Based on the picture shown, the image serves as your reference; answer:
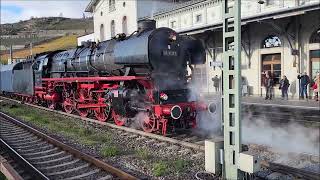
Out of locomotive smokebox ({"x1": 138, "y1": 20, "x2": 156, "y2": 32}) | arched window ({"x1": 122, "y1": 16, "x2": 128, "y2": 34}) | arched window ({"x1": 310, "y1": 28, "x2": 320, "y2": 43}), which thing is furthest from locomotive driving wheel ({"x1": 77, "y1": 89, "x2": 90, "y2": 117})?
arched window ({"x1": 122, "y1": 16, "x2": 128, "y2": 34})

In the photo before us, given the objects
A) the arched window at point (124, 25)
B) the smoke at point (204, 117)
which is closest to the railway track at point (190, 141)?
the smoke at point (204, 117)

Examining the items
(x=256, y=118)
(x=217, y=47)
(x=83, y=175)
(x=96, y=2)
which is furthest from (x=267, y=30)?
(x=96, y=2)

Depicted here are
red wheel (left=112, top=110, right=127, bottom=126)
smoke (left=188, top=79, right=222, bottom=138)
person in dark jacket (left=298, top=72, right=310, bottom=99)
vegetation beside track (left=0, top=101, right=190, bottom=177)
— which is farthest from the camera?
person in dark jacket (left=298, top=72, right=310, bottom=99)

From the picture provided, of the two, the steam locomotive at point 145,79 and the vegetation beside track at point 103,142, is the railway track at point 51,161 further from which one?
the steam locomotive at point 145,79

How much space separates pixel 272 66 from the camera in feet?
76.1

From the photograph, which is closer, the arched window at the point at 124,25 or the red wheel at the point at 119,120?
the red wheel at the point at 119,120

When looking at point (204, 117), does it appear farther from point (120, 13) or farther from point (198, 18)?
point (120, 13)

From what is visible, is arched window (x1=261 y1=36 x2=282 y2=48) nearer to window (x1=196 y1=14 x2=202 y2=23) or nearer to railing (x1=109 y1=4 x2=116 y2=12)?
window (x1=196 y1=14 x2=202 y2=23)

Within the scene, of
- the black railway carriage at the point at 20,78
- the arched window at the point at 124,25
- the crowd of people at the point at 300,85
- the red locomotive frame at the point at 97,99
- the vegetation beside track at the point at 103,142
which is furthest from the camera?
the arched window at the point at 124,25

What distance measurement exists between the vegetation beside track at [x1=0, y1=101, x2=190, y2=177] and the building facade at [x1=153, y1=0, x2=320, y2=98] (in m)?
7.41

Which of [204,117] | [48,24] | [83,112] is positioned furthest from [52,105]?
[48,24]

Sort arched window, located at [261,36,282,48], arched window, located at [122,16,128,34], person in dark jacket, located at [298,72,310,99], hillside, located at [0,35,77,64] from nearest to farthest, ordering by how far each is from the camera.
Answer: person in dark jacket, located at [298,72,310,99], arched window, located at [261,36,282,48], arched window, located at [122,16,128,34], hillside, located at [0,35,77,64]

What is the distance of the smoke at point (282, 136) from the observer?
18.9ft

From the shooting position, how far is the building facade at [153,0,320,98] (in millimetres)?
20188
